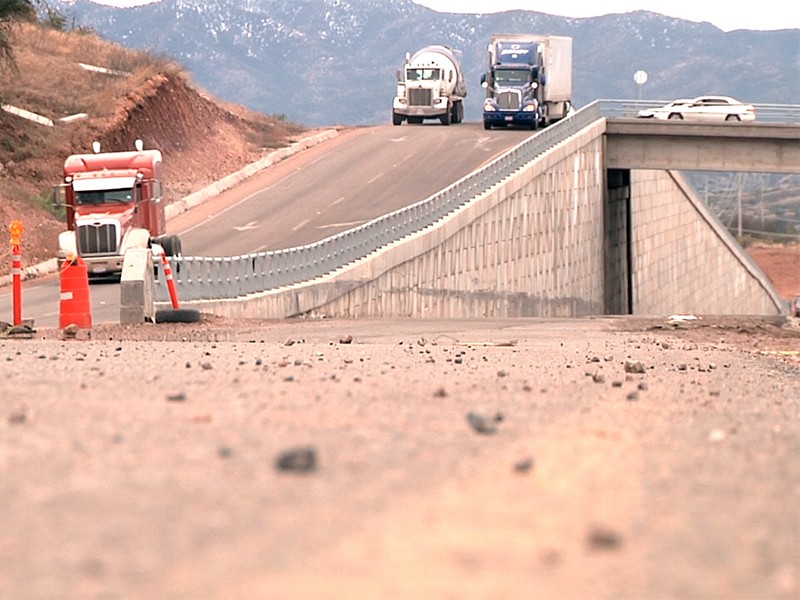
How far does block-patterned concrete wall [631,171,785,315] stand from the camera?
73062mm

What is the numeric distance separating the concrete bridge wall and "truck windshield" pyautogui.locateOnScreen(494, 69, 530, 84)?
392 centimetres

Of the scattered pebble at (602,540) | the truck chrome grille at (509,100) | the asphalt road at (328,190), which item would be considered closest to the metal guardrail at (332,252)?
the asphalt road at (328,190)

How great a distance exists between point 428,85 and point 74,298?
1891 inches

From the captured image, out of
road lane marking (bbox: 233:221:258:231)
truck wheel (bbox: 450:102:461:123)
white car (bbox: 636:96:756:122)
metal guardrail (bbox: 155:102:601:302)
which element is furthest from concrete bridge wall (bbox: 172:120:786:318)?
truck wheel (bbox: 450:102:461:123)

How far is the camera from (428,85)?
2653 inches

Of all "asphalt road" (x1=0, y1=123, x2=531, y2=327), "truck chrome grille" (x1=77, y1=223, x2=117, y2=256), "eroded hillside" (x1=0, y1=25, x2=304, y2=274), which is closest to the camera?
"truck chrome grille" (x1=77, y1=223, x2=117, y2=256)

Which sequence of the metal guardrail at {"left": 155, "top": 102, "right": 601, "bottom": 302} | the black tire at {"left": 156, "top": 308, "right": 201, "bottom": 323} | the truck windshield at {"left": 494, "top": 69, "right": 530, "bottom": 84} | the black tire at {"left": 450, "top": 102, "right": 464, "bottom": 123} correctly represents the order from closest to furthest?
the black tire at {"left": 156, "top": 308, "right": 201, "bottom": 323}
the metal guardrail at {"left": 155, "top": 102, "right": 601, "bottom": 302}
the truck windshield at {"left": 494, "top": 69, "right": 530, "bottom": 84}
the black tire at {"left": 450, "top": 102, "right": 464, "bottom": 123}

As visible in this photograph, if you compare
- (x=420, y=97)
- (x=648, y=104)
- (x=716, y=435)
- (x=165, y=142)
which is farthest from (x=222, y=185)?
(x=716, y=435)

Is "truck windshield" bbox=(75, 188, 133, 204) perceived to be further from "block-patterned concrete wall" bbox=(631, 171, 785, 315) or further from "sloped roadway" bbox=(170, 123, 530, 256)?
"block-patterned concrete wall" bbox=(631, 171, 785, 315)

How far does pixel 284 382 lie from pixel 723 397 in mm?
3306

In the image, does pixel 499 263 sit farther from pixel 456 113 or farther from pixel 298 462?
pixel 298 462

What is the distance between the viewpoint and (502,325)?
89.1 ft

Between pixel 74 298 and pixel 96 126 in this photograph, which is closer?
pixel 74 298

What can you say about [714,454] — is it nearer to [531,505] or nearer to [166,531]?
[531,505]
